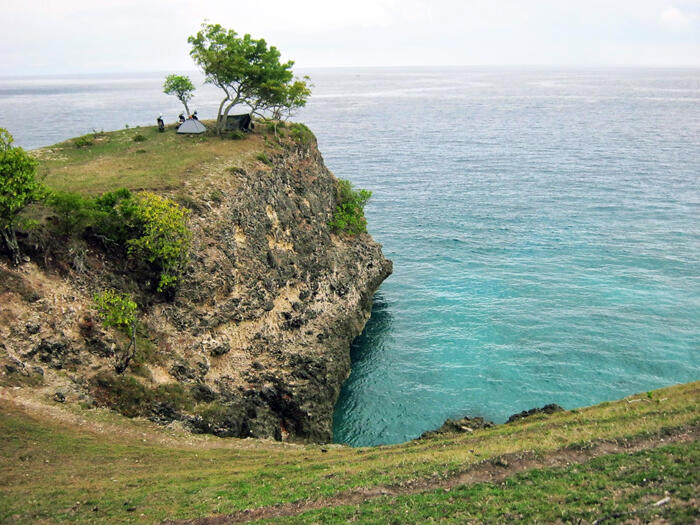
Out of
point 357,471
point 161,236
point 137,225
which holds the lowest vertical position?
point 357,471

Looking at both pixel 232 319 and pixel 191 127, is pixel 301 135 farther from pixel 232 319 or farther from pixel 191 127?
pixel 232 319

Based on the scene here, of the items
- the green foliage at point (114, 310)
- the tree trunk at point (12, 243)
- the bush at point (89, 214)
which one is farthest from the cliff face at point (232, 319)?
the bush at point (89, 214)

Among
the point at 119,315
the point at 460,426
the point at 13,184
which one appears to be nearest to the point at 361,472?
the point at 460,426

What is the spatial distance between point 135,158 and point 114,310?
2959 centimetres

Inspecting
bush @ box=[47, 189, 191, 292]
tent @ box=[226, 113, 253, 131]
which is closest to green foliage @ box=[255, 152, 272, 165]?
tent @ box=[226, 113, 253, 131]

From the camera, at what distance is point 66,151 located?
6712 cm

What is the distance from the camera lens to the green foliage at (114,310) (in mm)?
40344

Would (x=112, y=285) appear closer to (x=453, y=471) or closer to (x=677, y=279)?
(x=453, y=471)

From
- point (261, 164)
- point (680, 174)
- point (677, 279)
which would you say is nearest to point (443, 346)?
point (261, 164)

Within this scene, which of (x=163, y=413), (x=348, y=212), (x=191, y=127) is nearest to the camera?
(x=163, y=413)

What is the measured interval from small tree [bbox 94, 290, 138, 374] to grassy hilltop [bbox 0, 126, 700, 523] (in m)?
4.52

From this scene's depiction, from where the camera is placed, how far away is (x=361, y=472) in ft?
104

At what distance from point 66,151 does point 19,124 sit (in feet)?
478

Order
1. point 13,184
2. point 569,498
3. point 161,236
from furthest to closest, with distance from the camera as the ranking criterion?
point 161,236 → point 13,184 → point 569,498
